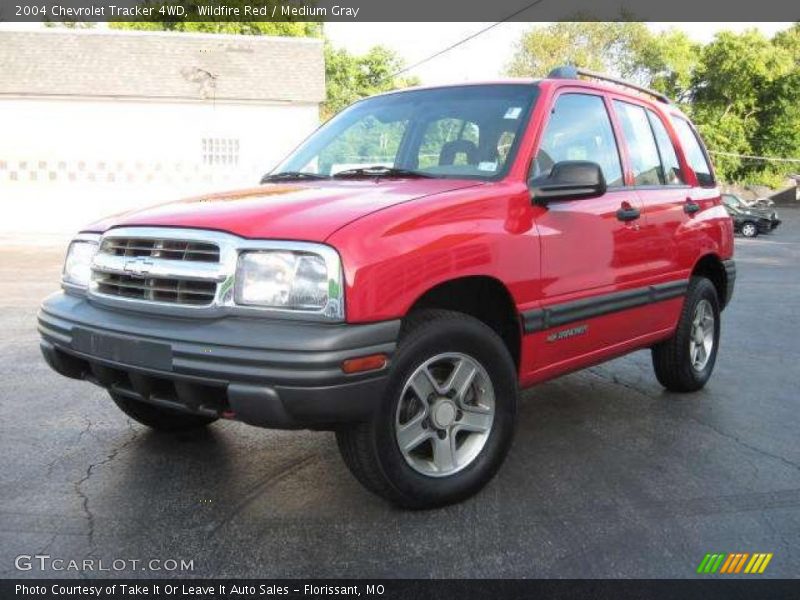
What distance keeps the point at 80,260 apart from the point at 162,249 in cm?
69

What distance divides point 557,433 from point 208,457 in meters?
1.96

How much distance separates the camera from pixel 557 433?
434 cm

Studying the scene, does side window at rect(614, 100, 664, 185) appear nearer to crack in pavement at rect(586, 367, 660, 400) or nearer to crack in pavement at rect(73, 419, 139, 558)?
crack in pavement at rect(586, 367, 660, 400)

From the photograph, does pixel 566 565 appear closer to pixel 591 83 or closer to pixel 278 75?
pixel 591 83

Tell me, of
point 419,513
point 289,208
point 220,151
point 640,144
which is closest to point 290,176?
point 289,208

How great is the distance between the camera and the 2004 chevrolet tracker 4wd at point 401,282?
2779 mm

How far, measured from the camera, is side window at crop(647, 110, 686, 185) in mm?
4891

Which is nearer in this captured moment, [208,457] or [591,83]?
[208,457]

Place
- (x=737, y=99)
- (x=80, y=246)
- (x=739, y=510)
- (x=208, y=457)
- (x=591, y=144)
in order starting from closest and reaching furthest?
(x=739, y=510) < (x=80, y=246) < (x=208, y=457) < (x=591, y=144) < (x=737, y=99)

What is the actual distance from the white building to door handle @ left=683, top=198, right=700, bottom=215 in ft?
58.2

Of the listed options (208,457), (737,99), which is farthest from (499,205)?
(737,99)

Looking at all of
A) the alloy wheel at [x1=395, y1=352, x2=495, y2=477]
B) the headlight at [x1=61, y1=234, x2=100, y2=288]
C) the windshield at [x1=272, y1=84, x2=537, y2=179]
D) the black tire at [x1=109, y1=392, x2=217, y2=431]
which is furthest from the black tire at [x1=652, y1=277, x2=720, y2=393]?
the headlight at [x1=61, y1=234, x2=100, y2=288]

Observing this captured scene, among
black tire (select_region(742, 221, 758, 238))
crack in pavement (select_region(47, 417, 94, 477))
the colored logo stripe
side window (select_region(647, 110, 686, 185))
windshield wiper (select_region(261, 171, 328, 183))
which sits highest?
side window (select_region(647, 110, 686, 185))

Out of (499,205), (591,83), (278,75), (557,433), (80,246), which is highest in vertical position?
(278,75)
